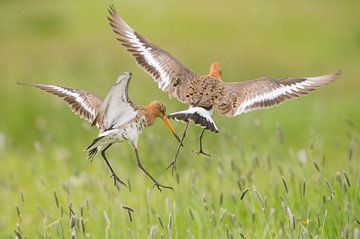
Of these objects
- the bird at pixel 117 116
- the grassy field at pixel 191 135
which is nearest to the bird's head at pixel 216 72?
the bird at pixel 117 116

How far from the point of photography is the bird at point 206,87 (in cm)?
419

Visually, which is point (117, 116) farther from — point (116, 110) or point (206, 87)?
point (206, 87)

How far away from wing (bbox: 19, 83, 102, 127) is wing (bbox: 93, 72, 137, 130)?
0.62 ft

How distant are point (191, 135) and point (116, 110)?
6.09m

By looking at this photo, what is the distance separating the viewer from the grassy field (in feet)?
21.5

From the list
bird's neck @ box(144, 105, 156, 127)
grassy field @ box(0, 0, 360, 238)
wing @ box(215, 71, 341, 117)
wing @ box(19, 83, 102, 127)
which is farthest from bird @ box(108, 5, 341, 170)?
grassy field @ box(0, 0, 360, 238)

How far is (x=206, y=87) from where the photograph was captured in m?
4.28

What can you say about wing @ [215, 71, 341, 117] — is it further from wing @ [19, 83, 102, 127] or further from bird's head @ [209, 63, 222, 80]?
wing @ [19, 83, 102, 127]

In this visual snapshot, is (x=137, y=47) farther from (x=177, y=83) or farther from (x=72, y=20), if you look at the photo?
(x=72, y=20)

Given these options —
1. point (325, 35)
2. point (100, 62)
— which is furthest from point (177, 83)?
point (325, 35)

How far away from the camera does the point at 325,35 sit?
20109 millimetres

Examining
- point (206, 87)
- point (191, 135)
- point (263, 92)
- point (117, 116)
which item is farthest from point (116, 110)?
point (191, 135)

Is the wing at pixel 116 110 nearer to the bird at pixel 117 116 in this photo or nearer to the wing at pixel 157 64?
the bird at pixel 117 116

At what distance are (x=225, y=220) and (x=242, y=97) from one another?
2660mm
